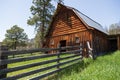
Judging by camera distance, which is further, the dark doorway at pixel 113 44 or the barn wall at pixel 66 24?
the dark doorway at pixel 113 44

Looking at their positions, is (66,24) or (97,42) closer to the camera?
(66,24)

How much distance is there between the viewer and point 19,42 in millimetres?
69750

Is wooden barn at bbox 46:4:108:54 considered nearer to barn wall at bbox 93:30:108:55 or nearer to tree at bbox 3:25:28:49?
barn wall at bbox 93:30:108:55

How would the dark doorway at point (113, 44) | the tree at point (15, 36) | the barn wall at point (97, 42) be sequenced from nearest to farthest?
the barn wall at point (97, 42), the dark doorway at point (113, 44), the tree at point (15, 36)

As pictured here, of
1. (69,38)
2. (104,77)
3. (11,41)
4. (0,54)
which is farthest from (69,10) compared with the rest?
(11,41)

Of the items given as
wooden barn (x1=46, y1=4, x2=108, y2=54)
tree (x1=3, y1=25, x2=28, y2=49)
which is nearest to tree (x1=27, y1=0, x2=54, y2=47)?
wooden barn (x1=46, y1=4, x2=108, y2=54)

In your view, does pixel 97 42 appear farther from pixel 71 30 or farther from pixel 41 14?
pixel 41 14

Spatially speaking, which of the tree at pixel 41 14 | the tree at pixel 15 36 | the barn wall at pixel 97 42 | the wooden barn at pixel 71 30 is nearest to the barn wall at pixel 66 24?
the wooden barn at pixel 71 30

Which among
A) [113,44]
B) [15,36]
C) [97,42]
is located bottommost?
[113,44]

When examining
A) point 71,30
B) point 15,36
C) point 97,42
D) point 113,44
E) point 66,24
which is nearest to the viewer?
point 71,30

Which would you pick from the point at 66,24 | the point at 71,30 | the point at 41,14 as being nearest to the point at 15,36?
the point at 41,14

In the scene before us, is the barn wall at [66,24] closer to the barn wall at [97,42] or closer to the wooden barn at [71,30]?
the wooden barn at [71,30]

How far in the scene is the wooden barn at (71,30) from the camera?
1972 cm

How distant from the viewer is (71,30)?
2156 cm
